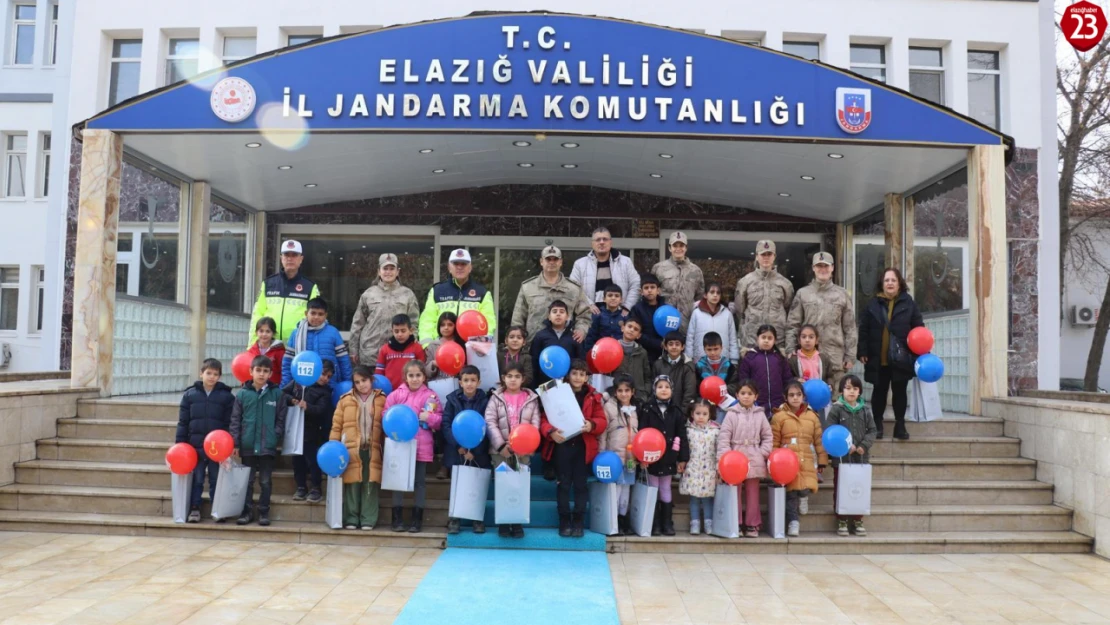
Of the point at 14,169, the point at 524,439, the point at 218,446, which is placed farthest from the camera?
the point at 14,169

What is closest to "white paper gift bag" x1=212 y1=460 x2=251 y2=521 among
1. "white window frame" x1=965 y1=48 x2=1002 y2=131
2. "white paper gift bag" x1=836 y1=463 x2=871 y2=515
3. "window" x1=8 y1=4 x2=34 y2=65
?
"white paper gift bag" x1=836 y1=463 x2=871 y2=515

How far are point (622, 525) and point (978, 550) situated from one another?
9.16 feet

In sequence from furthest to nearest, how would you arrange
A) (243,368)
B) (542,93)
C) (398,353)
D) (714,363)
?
(542,93) < (714,363) < (398,353) < (243,368)

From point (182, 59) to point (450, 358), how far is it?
8611 mm

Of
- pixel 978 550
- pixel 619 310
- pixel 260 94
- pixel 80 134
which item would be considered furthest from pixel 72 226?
pixel 978 550

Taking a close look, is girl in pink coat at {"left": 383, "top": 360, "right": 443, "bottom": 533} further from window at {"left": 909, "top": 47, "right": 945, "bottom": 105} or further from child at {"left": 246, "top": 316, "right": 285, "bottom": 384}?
window at {"left": 909, "top": 47, "right": 945, "bottom": 105}

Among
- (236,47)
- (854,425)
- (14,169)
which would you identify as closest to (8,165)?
(14,169)

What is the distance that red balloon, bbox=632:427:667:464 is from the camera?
6234mm

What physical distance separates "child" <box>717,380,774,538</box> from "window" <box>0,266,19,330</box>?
1725 centimetres

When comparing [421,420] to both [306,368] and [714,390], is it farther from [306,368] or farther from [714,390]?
[714,390]

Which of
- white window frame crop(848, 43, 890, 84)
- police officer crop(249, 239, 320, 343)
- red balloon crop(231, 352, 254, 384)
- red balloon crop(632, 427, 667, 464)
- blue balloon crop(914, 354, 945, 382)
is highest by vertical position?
white window frame crop(848, 43, 890, 84)

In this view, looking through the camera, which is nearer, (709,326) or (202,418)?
A: (202,418)

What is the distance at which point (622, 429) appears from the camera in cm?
652

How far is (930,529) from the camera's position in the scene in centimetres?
685
